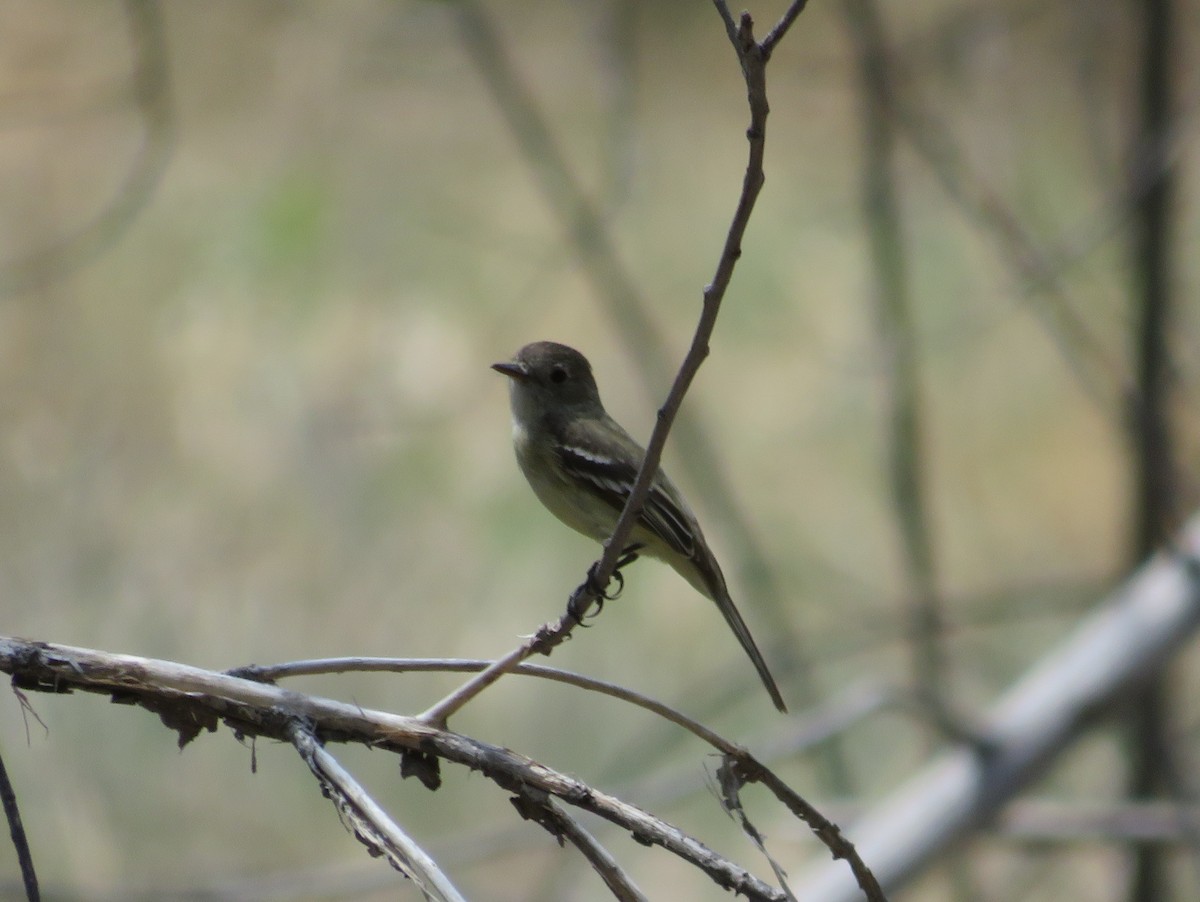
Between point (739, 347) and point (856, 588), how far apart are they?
69.2 inches

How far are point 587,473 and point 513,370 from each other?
425 mm

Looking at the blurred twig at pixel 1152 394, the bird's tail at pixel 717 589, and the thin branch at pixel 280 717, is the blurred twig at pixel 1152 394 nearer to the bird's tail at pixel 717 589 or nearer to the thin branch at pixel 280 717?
the bird's tail at pixel 717 589

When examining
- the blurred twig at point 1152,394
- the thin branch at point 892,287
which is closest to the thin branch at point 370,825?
the blurred twig at point 1152,394

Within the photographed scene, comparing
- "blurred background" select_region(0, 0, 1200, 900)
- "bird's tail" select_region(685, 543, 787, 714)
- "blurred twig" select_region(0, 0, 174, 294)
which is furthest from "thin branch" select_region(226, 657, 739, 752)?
"blurred background" select_region(0, 0, 1200, 900)

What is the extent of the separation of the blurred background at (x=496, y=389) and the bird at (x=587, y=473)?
6.66ft

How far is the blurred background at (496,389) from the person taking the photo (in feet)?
24.2

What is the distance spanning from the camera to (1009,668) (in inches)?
321

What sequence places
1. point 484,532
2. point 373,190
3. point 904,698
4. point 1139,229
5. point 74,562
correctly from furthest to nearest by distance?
point 373,190, point 484,532, point 74,562, point 1139,229, point 904,698

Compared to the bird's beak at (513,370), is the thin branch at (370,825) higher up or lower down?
lower down

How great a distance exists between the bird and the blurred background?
2030mm

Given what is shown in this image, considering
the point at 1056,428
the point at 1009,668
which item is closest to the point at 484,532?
the point at 1009,668

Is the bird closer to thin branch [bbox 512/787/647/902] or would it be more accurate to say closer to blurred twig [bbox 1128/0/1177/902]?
thin branch [bbox 512/787/647/902]

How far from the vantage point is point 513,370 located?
3797 mm

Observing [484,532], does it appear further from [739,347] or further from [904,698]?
[904,698]
